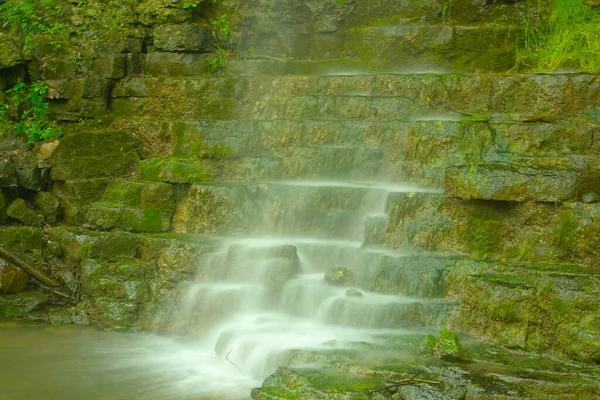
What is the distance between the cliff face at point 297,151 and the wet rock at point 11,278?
2 cm

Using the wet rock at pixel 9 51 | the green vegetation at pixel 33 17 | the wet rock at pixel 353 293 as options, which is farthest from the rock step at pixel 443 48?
the wet rock at pixel 9 51

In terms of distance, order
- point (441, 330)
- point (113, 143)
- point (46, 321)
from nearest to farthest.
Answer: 1. point (441, 330)
2. point (46, 321)
3. point (113, 143)

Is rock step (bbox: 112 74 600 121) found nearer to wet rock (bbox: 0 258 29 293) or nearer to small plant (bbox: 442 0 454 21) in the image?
small plant (bbox: 442 0 454 21)

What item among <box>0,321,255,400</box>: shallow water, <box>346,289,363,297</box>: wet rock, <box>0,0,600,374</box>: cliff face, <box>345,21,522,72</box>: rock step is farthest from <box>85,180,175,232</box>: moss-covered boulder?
<box>345,21,522,72</box>: rock step

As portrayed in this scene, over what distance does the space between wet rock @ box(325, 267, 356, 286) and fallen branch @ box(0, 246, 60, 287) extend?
3.81m

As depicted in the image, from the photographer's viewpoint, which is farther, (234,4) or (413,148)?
(234,4)

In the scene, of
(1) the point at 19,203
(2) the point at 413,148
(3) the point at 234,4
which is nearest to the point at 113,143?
(1) the point at 19,203

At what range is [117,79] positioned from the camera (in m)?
11.4

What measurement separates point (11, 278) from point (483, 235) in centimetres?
583

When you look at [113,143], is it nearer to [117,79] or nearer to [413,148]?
[117,79]

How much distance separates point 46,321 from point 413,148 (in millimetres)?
4992

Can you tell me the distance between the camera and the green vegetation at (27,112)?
1088cm

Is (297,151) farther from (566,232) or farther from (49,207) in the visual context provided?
(566,232)

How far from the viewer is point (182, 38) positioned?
11625 mm
